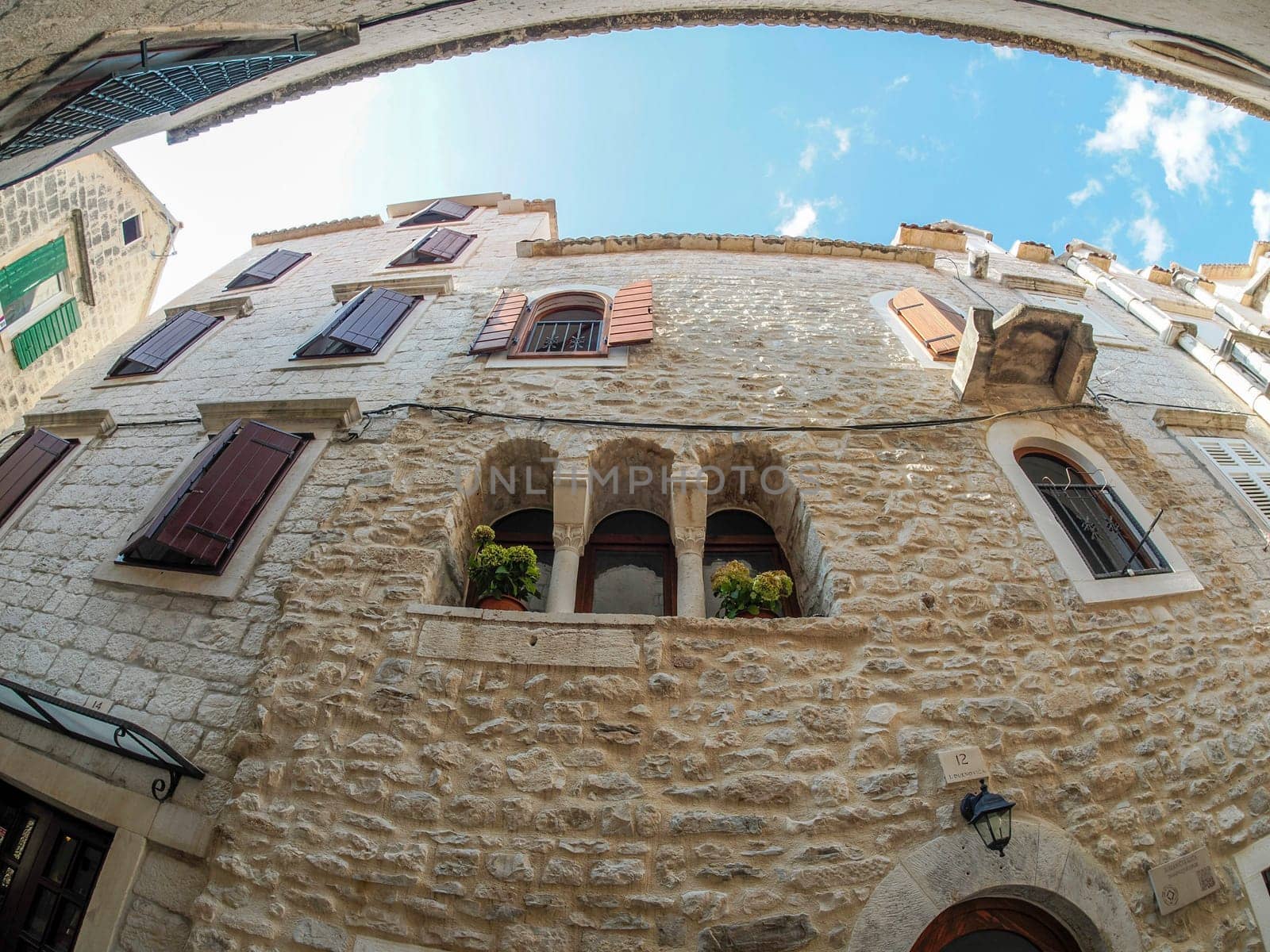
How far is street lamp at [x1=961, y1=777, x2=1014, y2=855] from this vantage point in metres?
2.96

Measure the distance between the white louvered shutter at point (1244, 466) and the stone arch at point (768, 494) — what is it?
4327 mm

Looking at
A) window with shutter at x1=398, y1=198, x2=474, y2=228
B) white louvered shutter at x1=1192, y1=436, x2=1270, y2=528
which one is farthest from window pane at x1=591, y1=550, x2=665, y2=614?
window with shutter at x1=398, y1=198, x2=474, y2=228

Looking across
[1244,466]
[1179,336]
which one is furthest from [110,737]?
[1179,336]

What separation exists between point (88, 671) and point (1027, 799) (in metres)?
6.06

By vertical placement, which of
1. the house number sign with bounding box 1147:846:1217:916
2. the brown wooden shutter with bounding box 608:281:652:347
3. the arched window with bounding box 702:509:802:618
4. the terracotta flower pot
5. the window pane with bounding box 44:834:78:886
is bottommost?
the house number sign with bounding box 1147:846:1217:916

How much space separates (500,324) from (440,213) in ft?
Result: 22.4

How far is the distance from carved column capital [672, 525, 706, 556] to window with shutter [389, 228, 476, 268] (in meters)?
7.23

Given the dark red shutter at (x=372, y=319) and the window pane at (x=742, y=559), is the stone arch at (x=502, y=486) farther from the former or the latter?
the dark red shutter at (x=372, y=319)

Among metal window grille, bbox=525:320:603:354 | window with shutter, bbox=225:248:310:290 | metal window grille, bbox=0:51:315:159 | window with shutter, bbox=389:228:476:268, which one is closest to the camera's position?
metal window grille, bbox=0:51:315:159

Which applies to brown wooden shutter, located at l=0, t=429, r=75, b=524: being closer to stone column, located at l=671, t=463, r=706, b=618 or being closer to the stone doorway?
stone column, located at l=671, t=463, r=706, b=618

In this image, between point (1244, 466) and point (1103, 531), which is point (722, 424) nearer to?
point (1103, 531)

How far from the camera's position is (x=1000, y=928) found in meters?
3.13

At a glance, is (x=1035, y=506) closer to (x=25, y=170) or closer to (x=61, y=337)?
(x=25, y=170)

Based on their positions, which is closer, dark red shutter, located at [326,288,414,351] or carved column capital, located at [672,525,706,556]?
carved column capital, located at [672,525,706,556]
